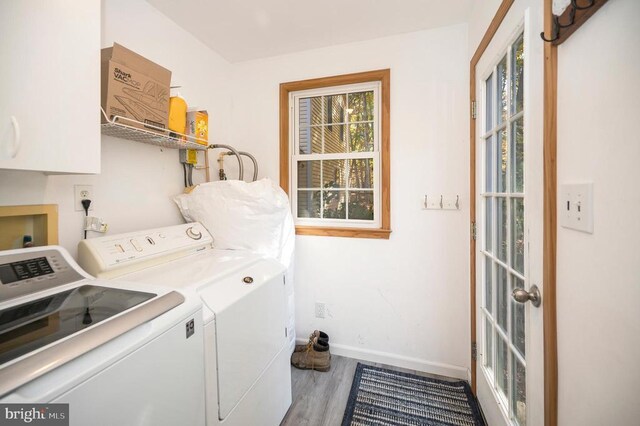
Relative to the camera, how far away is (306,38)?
213 centimetres

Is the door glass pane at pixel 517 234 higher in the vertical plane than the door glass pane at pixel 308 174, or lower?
lower

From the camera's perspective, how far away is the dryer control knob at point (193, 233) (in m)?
1.77

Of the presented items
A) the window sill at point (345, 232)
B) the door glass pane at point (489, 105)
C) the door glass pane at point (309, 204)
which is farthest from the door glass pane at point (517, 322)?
the door glass pane at point (309, 204)

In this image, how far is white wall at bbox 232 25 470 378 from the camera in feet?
6.51

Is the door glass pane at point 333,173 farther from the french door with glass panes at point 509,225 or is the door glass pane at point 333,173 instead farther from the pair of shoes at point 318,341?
the pair of shoes at point 318,341

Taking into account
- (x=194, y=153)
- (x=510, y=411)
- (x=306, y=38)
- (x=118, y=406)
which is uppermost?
(x=306, y=38)

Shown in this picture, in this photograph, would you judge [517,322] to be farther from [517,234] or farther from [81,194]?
[81,194]

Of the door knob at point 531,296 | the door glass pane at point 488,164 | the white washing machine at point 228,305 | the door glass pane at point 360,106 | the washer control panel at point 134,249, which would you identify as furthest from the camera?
the door glass pane at point 360,106

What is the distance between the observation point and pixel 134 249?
54.3 inches

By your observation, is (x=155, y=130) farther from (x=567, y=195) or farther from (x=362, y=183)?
(x=567, y=195)

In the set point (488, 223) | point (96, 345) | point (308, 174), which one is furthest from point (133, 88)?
point (488, 223)

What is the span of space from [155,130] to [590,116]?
71.1 inches

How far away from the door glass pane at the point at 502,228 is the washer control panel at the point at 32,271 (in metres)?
1.93

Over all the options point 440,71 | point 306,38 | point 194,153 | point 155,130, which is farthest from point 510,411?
point 306,38
